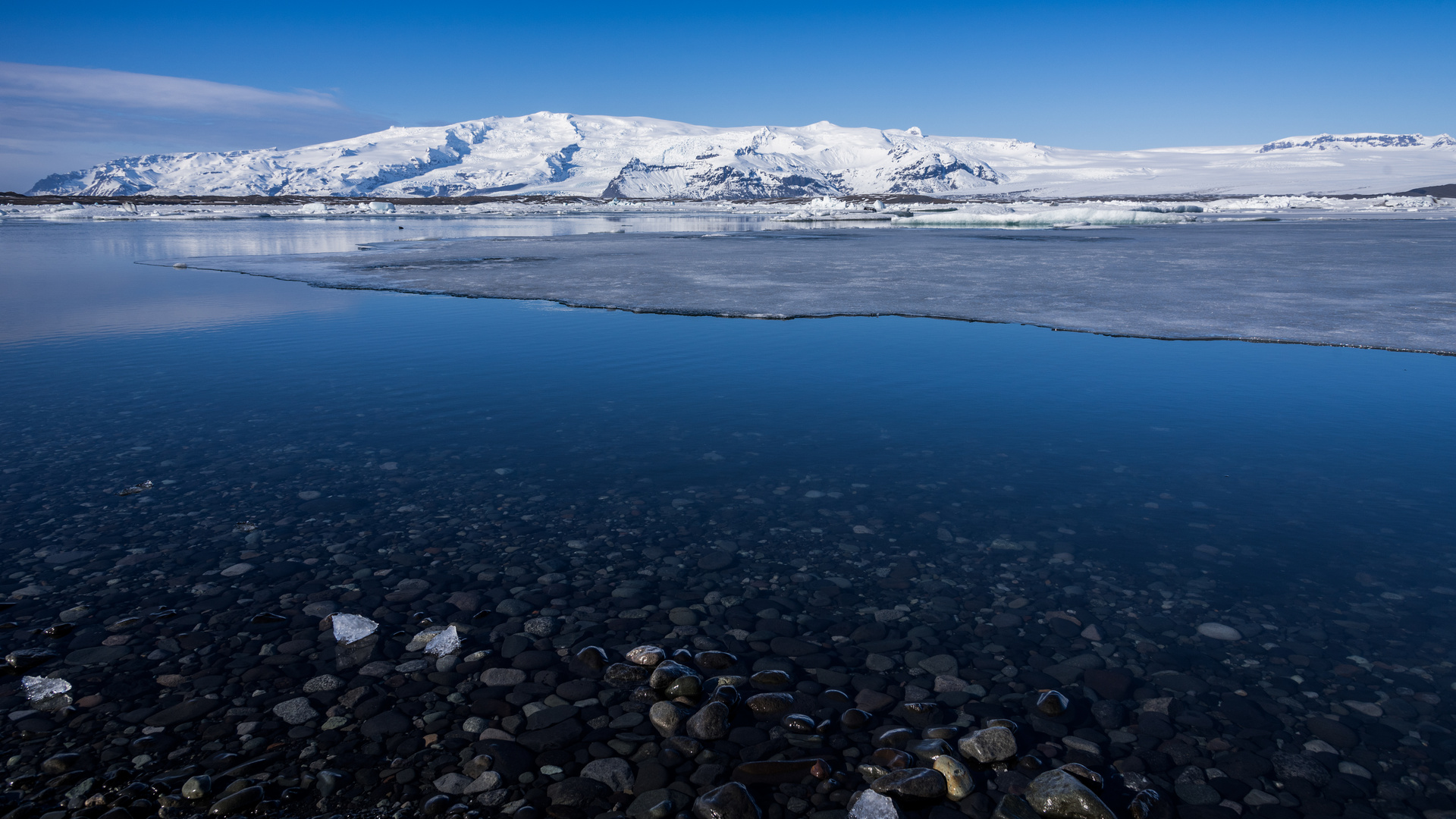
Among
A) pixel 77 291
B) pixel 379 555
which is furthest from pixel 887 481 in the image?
pixel 77 291

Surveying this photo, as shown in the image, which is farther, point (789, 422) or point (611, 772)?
point (789, 422)

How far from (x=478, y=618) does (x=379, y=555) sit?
1.28 m

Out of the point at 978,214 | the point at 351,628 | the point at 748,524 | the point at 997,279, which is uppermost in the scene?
the point at 978,214

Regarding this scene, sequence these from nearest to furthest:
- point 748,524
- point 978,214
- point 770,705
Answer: point 770,705
point 748,524
point 978,214

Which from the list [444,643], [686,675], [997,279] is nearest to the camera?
[686,675]

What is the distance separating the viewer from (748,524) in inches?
246

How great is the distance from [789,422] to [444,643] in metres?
5.11

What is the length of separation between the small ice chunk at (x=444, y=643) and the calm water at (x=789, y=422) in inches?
86.6

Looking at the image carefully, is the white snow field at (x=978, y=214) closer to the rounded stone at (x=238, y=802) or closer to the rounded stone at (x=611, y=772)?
the rounded stone at (x=611, y=772)

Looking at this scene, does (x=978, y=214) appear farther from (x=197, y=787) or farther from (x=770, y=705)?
(x=197, y=787)

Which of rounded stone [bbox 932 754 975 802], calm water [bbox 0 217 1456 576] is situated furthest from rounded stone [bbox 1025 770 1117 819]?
calm water [bbox 0 217 1456 576]

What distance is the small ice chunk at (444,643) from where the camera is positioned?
15.0 ft

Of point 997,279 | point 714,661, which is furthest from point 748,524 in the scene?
point 997,279

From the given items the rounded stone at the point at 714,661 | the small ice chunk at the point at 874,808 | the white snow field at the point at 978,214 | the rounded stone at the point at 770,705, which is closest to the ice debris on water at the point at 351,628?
the rounded stone at the point at 714,661
